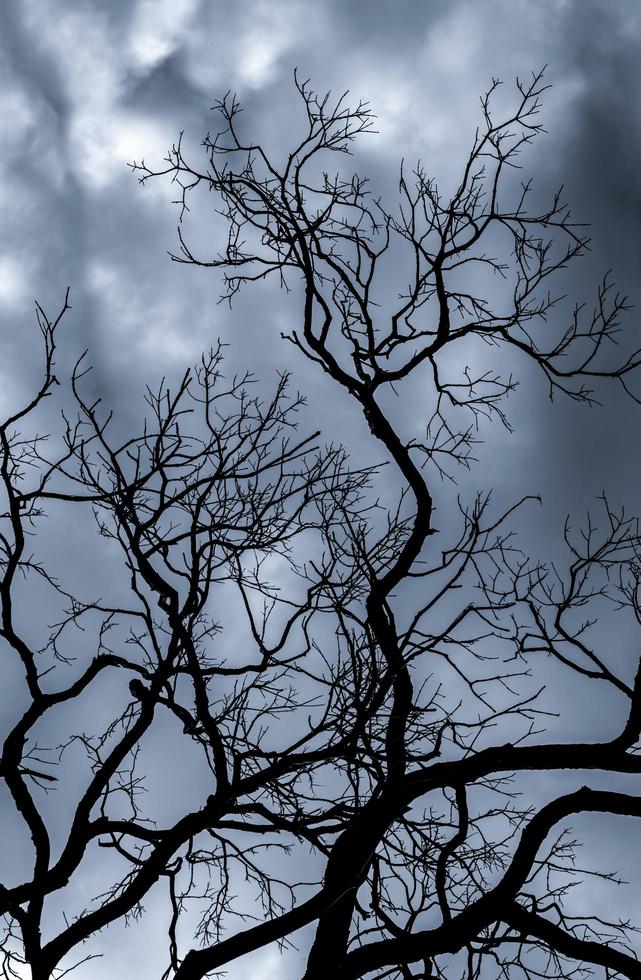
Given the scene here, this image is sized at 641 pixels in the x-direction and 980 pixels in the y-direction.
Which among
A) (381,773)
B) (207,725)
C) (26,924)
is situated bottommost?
(26,924)

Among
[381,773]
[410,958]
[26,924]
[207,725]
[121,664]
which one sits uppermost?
[121,664]

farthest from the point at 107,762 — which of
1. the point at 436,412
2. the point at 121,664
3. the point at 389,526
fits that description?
the point at 436,412

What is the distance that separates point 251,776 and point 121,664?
5.03 feet

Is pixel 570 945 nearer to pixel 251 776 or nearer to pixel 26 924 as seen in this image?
pixel 251 776

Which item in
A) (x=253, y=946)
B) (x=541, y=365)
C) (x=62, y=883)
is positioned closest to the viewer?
(x=253, y=946)

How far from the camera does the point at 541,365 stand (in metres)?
7.06

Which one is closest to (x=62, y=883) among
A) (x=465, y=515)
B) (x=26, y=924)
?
(x=26, y=924)

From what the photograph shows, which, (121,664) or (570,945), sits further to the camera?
(121,664)

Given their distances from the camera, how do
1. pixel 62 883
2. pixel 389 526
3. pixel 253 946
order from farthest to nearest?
1. pixel 62 883
2. pixel 389 526
3. pixel 253 946

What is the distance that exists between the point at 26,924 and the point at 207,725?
2145 millimetres

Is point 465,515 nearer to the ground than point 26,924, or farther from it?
farther from it

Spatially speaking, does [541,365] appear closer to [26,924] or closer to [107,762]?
[107,762]

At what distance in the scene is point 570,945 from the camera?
570cm

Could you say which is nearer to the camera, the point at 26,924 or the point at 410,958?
the point at 410,958
